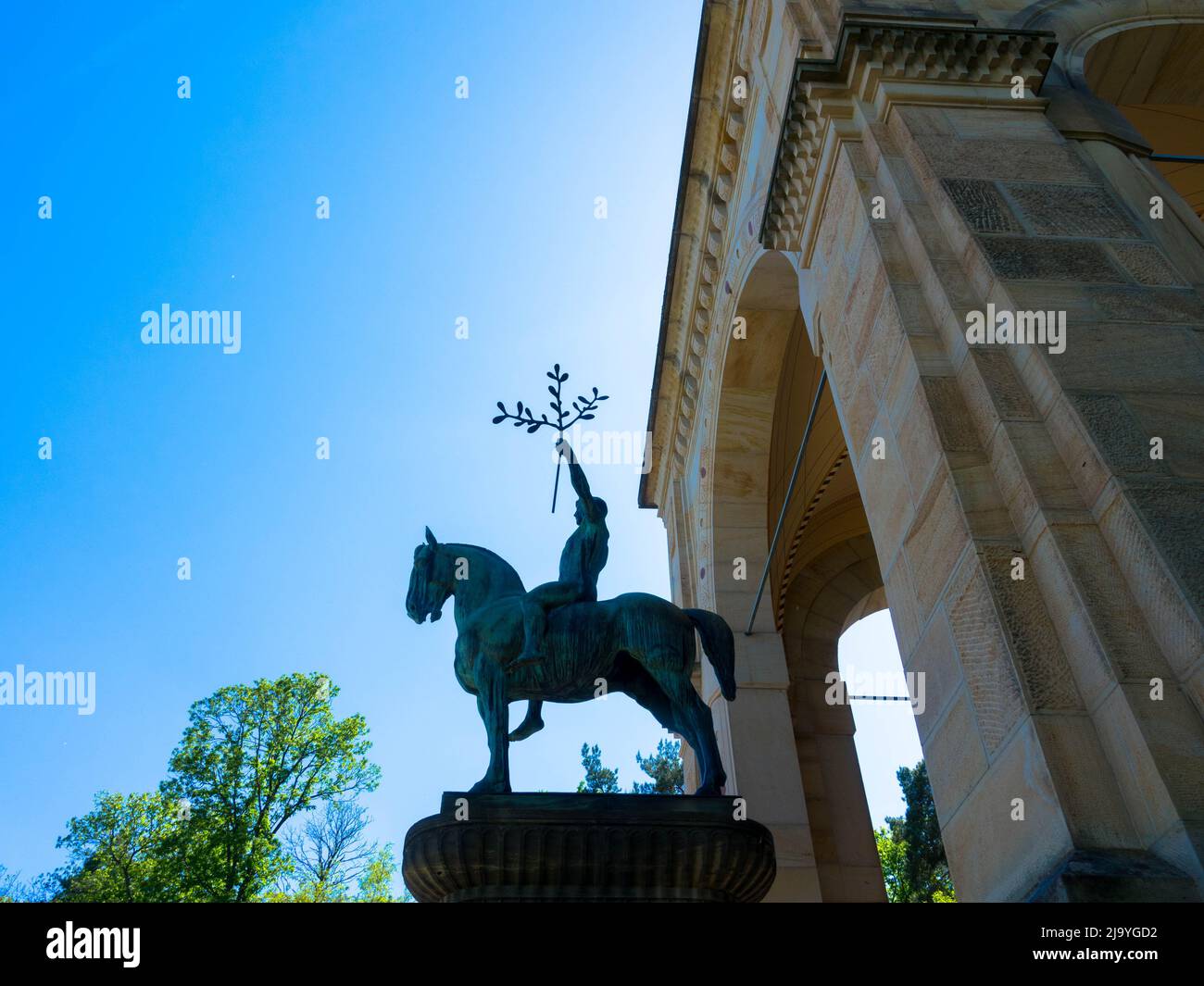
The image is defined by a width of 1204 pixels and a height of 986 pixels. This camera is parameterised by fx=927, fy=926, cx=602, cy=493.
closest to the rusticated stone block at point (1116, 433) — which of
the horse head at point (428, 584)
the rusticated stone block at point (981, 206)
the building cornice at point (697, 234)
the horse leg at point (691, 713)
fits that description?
the rusticated stone block at point (981, 206)

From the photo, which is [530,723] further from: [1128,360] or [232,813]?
[232,813]

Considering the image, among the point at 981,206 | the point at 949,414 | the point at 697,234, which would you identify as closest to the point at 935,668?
the point at 949,414

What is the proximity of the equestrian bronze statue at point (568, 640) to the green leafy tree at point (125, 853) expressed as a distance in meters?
18.5

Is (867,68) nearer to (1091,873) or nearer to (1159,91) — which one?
(1159,91)

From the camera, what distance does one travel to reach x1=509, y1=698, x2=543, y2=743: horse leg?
5602 mm

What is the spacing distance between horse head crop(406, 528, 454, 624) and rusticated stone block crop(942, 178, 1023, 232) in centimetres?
382

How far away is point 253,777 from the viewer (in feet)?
74.8

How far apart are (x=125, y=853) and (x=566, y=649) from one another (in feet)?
76.0

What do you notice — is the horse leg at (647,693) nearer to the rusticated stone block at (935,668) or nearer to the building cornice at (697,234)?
the rusticated stone block at (935,668)
